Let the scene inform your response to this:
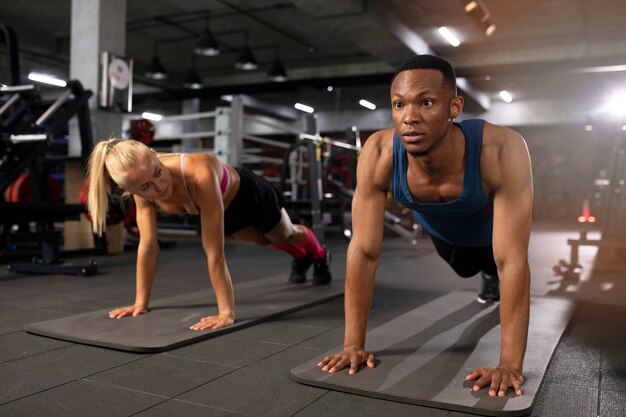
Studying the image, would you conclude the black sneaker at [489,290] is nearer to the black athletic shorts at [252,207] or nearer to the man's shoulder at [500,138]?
the black athletic shorts at [252,207]

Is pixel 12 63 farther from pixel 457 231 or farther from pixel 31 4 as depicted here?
pixel 31 4

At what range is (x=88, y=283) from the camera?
3533 millimetres

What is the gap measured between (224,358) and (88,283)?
1978mm

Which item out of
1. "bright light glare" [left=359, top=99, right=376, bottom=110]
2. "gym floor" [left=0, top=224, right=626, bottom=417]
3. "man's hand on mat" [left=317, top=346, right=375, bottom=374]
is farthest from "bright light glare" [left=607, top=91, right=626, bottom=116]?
"man's hand on mat" [left=317, top=346, right=375, bottom=374]

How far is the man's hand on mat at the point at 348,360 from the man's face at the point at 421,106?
67 centimetres

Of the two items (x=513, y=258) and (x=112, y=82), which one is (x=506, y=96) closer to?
(x=112, y=82)

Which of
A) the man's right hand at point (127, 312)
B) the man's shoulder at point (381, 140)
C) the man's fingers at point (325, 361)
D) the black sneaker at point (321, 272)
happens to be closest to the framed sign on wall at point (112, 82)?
the black sneaker at point (321, 272)

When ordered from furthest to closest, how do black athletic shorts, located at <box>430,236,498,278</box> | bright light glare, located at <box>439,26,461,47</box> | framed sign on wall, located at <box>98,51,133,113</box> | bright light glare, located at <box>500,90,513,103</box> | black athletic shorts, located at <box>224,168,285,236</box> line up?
1. bright light glare, located at <box>500,90,513,103</box>
2. bright light glare, located at <box>439,26,461,47</box>
3. framed sign on wall, located at <box>98,51,133,113</box>
4. black athletic shorts, located at <box>224,168,285,236</box>
5. black athletic shorts, located at <box>430,236,498,278</box>

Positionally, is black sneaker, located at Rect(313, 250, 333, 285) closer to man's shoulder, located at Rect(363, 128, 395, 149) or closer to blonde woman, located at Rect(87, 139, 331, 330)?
blonde woman, located at Rect(87, 139, 331, 330)

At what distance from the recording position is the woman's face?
6.79ft

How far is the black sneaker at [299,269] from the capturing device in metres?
3.48

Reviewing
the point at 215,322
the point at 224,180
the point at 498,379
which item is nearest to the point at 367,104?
the point at 224,180

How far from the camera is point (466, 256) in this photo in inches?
93.5

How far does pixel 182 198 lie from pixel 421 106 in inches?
49.6
